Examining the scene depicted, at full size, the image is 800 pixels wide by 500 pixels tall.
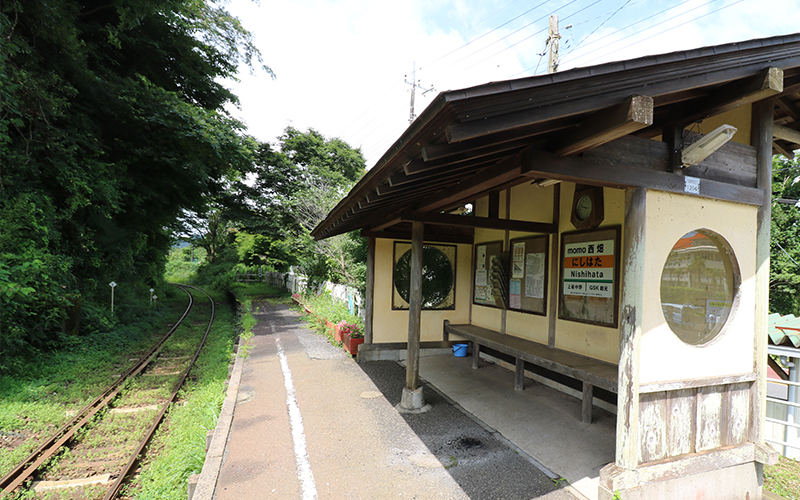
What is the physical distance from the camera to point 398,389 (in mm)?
5488

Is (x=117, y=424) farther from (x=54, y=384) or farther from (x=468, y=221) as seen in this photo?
(x=468, y=221)

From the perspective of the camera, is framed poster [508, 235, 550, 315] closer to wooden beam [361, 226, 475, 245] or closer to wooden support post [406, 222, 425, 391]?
wooden beam [361, 226, 475, 245]

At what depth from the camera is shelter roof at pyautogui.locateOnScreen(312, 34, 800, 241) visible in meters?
2.07

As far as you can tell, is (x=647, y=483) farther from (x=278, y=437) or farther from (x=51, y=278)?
(x=51, y=278)

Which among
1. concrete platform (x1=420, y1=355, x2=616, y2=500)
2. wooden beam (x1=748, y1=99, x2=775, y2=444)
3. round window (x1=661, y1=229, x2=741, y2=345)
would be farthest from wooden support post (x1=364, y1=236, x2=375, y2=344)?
wooden beam (x1=748, y1=99, x2=775, y2=444)

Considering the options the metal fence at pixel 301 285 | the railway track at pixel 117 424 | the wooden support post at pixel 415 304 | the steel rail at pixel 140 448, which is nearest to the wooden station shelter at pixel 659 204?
the wooden support post at pixel 415 304

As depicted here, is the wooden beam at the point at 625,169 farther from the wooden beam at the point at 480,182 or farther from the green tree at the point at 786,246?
the green tree at the point at 786,246

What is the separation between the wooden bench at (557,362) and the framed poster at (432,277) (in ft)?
3.38

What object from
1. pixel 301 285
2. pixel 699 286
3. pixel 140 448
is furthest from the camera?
pixel 301 285

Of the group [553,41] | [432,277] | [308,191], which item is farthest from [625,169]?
[308,191]

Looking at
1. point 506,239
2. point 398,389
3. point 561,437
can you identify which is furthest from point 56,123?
point 561,437

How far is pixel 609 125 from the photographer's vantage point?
88.3 inches

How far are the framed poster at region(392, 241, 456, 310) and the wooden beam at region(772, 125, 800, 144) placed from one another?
15.5 ft

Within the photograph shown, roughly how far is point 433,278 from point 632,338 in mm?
4765
